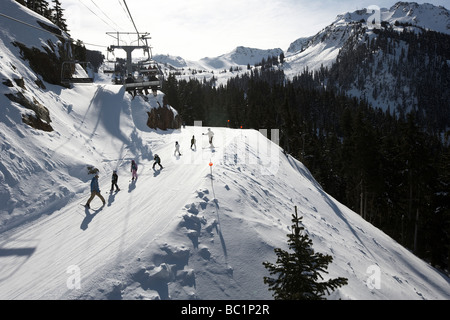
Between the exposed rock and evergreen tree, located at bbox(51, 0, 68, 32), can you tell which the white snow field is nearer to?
the exposed rock

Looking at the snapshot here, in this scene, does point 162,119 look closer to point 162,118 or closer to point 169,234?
point 162,118

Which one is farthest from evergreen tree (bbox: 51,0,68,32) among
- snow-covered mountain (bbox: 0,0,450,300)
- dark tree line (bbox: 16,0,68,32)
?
snow-covered mountain (bbox: 0,0,450,300)

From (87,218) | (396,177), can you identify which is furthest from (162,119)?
(396,177)

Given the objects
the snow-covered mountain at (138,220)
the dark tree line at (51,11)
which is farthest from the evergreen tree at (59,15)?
the snow-covered mountain at (138,220)

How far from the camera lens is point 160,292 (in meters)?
6.68

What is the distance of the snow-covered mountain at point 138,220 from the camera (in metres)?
7.30

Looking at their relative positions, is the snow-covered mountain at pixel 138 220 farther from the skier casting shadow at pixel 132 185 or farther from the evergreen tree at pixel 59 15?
the evergreen tree at pixel 59 15

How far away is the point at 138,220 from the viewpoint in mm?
10289

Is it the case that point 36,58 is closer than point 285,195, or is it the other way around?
point 285,195

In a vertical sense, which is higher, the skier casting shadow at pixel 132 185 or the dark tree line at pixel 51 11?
the dark tree line at pixel 51 11

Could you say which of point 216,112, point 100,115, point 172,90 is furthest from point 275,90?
point 100,115

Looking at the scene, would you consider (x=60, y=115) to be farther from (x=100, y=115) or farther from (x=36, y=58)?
(x=36, y=58)
